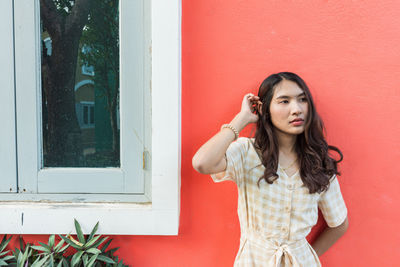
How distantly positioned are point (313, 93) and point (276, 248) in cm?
69

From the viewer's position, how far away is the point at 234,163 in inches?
41.3

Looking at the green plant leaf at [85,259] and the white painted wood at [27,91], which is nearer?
the green plant leaf at [85,259]

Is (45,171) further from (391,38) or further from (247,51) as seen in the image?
(391,38)

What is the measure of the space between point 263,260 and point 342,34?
103 centimetres

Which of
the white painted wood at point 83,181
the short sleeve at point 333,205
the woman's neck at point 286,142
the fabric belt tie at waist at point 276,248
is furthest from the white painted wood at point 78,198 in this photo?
the short sleeve at point 333,205

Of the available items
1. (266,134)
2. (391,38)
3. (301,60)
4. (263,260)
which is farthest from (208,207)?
(391,38)

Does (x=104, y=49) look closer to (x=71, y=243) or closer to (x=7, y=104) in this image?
(x=7, y=104)

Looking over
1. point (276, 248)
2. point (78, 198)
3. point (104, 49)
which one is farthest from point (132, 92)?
point (276, 248)

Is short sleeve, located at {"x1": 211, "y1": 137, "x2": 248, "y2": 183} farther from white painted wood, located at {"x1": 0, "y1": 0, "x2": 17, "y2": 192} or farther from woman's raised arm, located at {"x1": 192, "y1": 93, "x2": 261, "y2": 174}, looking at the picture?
white painted wood, located at {"x1": 0, "y1": 0, "x2": 17, "y2": 192}

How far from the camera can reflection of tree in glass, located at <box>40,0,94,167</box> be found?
1.24 meters

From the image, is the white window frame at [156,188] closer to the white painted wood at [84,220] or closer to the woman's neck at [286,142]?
the white painted wood at [84,220]

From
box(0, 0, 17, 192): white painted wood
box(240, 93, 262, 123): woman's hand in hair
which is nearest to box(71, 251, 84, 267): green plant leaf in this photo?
box(0, 0, 17, 192): white painted wood

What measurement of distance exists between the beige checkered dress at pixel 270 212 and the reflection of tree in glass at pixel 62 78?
0.72m

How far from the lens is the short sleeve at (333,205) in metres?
1.16
